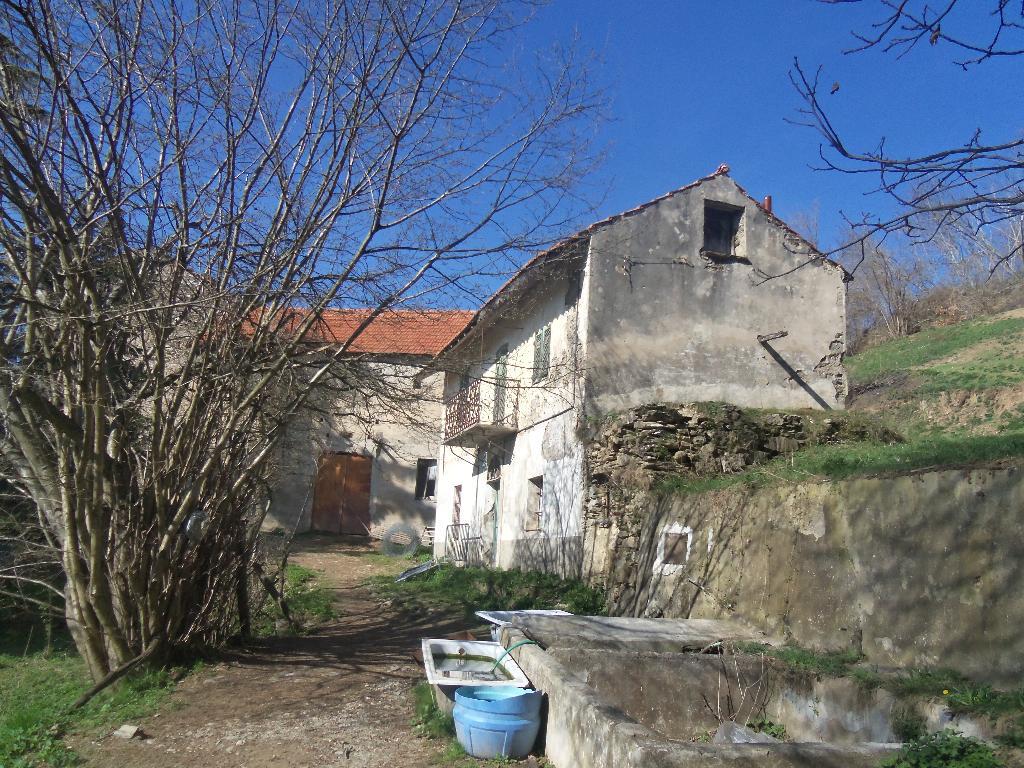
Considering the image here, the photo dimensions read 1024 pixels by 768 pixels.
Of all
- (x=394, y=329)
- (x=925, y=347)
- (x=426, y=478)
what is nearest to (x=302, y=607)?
(x=394, y=329)

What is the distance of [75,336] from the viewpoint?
7523 millimetres

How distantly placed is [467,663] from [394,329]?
4.58 metres

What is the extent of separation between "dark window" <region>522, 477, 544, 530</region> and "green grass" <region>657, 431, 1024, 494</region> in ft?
12.6

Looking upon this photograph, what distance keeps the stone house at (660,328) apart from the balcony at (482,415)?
1.81ft

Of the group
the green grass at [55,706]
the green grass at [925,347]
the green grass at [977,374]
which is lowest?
the green grass at [55,706]

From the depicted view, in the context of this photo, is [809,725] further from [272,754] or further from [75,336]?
[75,336]

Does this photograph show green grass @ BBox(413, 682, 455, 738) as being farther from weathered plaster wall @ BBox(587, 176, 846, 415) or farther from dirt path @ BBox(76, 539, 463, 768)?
weathered plaster wall @ BBox(587, 176, 846, 415)

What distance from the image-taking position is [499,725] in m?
5.18

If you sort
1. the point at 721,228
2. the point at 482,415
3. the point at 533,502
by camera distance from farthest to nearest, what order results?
1. the point at 482,415
2. the point at 533,502
3. the point at 721,228

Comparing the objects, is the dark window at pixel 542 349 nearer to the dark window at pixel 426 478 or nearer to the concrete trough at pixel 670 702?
the concrete trough at pixel 670 702

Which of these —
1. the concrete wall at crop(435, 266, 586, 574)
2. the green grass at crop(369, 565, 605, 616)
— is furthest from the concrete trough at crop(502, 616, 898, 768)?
the concrete wall at crop(435, 266, 586, 574)

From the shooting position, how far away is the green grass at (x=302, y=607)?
33.5 feet

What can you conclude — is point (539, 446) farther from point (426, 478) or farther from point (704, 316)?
point (426, 478)

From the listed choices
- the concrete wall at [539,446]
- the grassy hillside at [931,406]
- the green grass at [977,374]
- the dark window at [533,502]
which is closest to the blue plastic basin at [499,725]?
the grassy hillside at [931,406]
